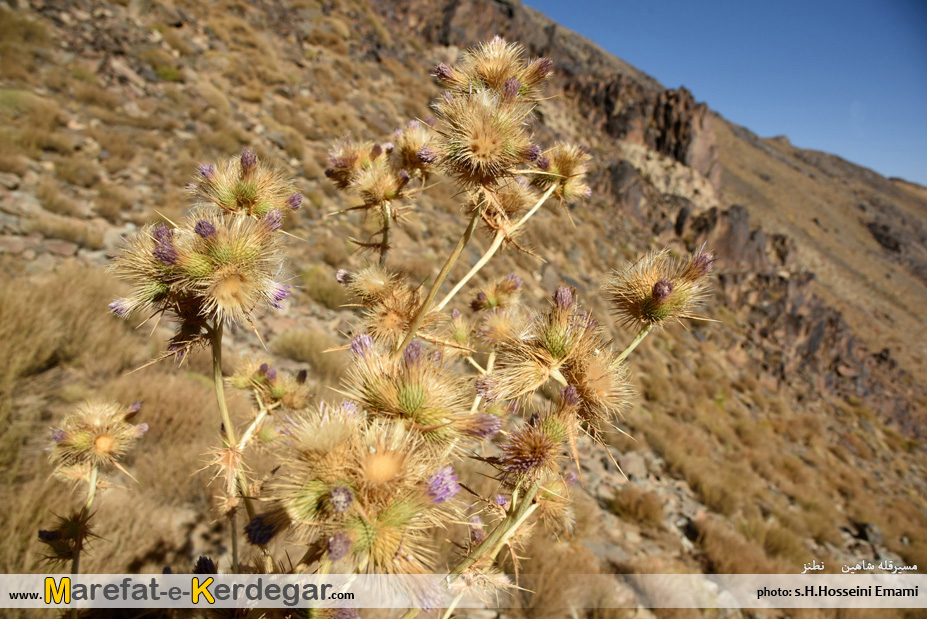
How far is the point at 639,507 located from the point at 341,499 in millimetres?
6815

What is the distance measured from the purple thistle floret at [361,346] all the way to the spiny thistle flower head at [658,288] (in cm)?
95

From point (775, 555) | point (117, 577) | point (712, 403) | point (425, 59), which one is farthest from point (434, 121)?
point (425, 59)

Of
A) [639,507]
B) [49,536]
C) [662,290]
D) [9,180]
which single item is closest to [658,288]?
[662,290]

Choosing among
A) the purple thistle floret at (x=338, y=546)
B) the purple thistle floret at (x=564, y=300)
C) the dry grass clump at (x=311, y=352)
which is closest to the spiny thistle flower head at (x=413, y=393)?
the purple thistle floret at (x=338, y=546)

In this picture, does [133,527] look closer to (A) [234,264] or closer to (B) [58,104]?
(A) [234,264]

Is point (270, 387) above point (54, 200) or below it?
below

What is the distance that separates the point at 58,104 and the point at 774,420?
71.0 ft

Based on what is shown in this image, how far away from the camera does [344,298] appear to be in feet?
20.8

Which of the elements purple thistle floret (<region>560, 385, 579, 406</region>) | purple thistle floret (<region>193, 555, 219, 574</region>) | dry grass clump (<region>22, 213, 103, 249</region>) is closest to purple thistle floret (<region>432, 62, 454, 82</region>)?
purple thistle floret (<region>560, 385, 579, 406</region>)

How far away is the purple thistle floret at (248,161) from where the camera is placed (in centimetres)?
137

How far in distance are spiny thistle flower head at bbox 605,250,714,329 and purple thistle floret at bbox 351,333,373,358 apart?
37.4 inches

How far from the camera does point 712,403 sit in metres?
12.8

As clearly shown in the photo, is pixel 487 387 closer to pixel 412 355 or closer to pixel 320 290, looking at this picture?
pixel 412 355

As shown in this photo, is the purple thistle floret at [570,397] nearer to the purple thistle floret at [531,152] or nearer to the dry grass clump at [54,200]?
the purple thistle floret at [531,152]
